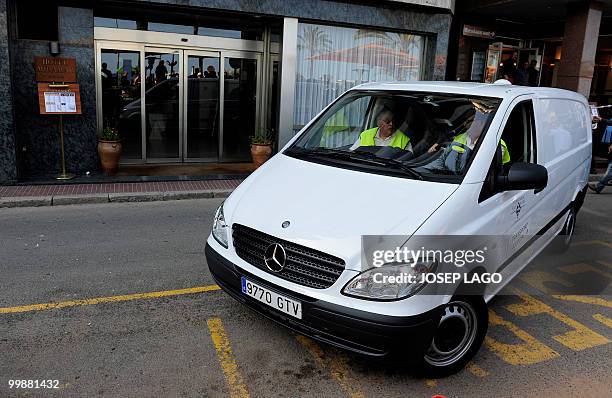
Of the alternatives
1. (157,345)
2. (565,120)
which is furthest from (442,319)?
(565,120)

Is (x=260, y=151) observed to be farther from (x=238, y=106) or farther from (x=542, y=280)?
(x=542, y=280)

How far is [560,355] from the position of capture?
3.88 meters

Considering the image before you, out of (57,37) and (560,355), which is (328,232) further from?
(57,37)

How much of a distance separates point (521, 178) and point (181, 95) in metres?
8.57

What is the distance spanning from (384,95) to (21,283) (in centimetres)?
382

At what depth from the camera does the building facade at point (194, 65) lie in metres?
9.05

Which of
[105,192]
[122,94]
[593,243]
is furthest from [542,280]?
[122,94]

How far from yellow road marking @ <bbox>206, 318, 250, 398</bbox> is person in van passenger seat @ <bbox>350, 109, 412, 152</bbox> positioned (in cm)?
181

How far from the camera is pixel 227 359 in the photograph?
363 cm

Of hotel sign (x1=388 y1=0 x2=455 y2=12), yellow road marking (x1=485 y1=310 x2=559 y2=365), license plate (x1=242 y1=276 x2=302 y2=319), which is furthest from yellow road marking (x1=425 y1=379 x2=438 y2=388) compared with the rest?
hotel sign (x1=388 y1=0 x2=455 y2=12)

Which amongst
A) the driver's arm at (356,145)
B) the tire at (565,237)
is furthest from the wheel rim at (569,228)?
the driver's arm at (356,145)

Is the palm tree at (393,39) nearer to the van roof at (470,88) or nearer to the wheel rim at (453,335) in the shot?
the van roof at (470,88)

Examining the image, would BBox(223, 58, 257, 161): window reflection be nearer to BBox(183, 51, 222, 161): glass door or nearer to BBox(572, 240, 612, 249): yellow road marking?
BBox(183, 51, 222, 161): glass door

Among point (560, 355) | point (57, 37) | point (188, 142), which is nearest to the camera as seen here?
point (560, 355)
